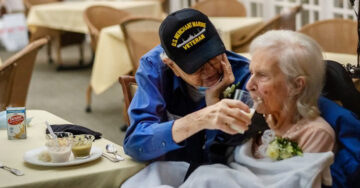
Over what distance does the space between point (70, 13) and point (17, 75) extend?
385 centimetres

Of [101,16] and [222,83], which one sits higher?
[222,83]

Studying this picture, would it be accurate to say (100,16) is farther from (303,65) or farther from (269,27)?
(303,65)

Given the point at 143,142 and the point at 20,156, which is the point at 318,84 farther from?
the point at 20,156

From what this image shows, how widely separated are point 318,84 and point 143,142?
59 centimetres

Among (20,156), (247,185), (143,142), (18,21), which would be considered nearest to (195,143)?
(143,142)

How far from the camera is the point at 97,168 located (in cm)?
222

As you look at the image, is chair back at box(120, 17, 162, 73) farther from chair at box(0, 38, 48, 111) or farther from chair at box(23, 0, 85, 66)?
chair at box(23, 0, 85, 66)

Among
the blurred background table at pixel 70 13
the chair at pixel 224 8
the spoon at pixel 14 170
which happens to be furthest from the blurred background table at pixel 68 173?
the blurred background table at pixel 70 13

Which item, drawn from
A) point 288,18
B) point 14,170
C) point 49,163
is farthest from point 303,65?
point 288,18

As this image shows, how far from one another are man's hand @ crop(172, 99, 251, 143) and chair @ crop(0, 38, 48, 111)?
187 cm

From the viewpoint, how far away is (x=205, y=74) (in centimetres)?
236

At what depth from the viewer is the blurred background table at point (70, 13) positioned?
7.78 metres

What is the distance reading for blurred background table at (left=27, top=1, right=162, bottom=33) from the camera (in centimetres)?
778

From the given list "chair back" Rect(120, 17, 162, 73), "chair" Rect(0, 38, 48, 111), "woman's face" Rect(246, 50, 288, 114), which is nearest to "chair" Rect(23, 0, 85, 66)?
"chair back" Rect(120, 17, 162, 73)
